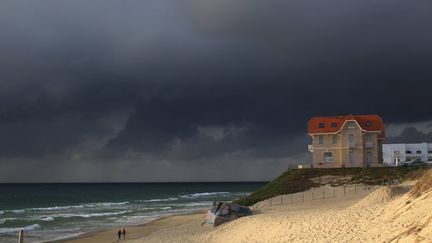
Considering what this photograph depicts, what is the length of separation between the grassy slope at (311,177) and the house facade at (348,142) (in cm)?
491

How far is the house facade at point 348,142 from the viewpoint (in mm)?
67000

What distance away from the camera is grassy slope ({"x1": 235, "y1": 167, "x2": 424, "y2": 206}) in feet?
179

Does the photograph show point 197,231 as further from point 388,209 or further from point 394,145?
point 394,145

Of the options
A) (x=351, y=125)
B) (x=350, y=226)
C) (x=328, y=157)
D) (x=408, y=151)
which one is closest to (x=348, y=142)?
(x=351, y=125)

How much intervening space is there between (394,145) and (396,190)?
336 feet

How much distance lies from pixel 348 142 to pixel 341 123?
119 inches

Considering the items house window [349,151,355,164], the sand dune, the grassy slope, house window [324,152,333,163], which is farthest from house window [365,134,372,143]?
the sand dune

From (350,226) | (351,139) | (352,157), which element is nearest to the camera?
(350,226)

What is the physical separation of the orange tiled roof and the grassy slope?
8.45 metres

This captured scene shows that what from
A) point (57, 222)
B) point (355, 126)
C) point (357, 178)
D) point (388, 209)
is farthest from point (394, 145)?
point (388, 209)

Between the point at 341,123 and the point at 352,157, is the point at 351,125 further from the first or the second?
the point at 352,157

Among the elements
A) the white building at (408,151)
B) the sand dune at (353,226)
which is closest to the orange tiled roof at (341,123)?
the sand dune at (353,226)

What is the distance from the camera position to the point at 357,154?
2640 inches

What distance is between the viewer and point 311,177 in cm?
5981
